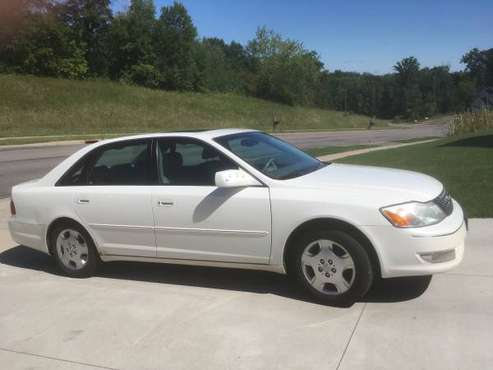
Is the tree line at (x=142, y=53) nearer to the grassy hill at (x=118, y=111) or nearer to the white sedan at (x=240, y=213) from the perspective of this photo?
the grassy hill at (x=118, y=111)

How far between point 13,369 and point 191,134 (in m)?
2.49

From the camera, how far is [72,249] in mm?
5598

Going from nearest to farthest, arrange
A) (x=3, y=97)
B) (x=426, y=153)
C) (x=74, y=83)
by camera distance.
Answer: (x=426, y=153), (x=3, y=97), (x=74, y=83)

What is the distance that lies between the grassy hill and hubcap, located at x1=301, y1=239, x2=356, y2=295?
3136 centimetres

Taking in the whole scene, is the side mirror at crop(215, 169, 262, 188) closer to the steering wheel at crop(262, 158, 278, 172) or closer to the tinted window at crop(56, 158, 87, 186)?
the steering wheel at crop(262, 158, 278, 172)

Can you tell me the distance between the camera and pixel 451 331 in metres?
3.79

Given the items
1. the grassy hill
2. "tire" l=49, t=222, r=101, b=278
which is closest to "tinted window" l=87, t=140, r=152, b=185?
"tire" l=49, t=222, r=101, b=278

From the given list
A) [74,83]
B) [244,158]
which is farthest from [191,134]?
[74,83]

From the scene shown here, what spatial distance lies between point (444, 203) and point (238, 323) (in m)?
1.92

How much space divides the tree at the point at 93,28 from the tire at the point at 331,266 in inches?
2534

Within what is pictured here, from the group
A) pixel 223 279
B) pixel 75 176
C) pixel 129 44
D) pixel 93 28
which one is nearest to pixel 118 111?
pixel 129 44

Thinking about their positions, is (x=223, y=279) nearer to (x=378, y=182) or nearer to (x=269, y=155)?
A: (x=269, y=155)

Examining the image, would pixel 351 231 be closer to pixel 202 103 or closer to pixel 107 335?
pixel 107 335

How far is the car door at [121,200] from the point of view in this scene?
16.7ft
